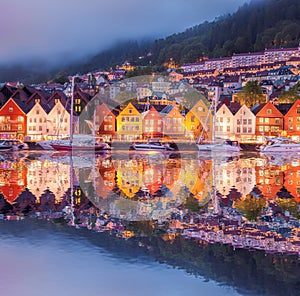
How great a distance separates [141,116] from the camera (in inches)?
2879

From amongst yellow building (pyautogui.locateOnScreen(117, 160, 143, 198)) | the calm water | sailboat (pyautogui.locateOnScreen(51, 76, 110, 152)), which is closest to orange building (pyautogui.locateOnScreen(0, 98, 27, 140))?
sailboat (pyautogui.locateOnScreen(51, 76, 110, 152))

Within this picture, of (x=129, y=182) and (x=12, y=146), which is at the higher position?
(x=12, y=146)

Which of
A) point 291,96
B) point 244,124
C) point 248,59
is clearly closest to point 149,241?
point 244,124

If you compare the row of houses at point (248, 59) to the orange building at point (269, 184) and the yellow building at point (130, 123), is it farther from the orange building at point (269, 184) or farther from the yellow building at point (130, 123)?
the orange building at point (269, 184)

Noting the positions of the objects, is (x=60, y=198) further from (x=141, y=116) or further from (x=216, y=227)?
(x=141, y=116)

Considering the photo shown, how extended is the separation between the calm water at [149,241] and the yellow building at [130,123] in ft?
180

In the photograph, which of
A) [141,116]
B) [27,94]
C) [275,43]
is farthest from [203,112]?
[275,43]

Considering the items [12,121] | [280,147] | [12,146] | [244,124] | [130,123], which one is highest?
[12,121]

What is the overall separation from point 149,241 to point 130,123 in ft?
207

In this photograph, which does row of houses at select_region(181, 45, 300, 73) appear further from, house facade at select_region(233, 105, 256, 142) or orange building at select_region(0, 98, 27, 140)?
orange building at select_region(0, 98, 27, 140)

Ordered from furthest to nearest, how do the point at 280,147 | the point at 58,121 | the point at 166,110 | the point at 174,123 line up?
1. the point at 166,110
2. the point at 174,123
3. the point at 58,121
4. the point at 280,147

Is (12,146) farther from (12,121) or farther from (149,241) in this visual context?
(149,241)

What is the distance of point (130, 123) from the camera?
Answer: 72812 millimetres

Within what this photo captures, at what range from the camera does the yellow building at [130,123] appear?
72.8 meters
